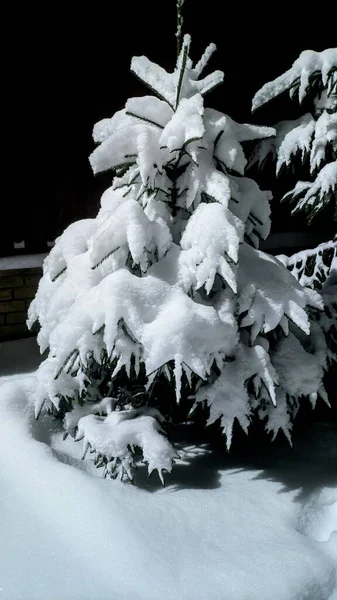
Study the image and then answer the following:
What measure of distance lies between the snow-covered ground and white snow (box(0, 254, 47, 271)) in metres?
2.05

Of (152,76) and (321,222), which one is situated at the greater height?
(152,76)

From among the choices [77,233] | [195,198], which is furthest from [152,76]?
[77,233]

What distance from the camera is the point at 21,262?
4.91 metres

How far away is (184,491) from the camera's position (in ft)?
8.54

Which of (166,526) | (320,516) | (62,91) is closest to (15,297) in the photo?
(62,91)

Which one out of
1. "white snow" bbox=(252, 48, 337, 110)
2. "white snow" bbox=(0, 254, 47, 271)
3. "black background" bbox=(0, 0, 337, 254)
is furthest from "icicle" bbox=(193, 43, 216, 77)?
"white snow" bbox=(0, 254, 47, 271)

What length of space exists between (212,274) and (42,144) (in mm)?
3395

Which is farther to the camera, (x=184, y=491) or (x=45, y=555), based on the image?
(x=184, y=491)

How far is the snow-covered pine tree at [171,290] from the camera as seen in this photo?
7.52 ft

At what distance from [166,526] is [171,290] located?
3.50 feet

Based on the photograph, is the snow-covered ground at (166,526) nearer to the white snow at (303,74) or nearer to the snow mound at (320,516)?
the snow mound at (320,516)

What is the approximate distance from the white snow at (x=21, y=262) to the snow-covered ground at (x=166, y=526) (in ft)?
6.73

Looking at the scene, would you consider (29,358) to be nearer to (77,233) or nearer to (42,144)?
(42,144)

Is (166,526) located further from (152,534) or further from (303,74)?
(303,74)
